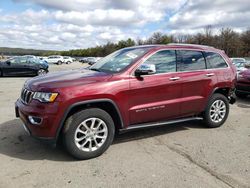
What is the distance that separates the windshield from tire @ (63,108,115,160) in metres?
0.89

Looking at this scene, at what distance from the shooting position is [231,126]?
6418 mm

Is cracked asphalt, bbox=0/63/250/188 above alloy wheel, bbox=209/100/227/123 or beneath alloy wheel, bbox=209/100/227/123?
beneath

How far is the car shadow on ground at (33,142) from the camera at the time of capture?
14.8 ft

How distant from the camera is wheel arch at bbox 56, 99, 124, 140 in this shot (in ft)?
13.8

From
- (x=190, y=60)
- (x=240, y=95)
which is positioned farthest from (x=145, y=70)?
(x=240, y=95)

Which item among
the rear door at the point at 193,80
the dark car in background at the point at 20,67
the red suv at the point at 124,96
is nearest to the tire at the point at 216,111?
the red suv at the point at 124,96

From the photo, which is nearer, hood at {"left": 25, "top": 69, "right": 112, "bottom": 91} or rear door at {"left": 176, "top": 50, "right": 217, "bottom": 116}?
hood at {"left": 25, "top": 69, "right": 112, "bottom": 91}

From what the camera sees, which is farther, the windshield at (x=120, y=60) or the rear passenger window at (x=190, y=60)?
the rear passenger window at (x=190, y=60)

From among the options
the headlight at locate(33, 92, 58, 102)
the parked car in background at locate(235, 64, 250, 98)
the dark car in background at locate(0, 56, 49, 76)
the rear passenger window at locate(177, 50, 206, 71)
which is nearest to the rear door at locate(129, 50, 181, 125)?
the rear passenger window at locate(177, 50, 206, 71)

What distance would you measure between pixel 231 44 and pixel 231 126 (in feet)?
188

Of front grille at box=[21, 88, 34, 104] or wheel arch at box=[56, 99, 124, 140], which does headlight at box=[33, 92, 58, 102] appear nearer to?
front grille at box=[21, 88, 34, 104]

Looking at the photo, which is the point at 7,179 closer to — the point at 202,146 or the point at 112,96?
the point at 112,96

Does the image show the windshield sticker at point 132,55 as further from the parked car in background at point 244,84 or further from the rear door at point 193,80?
the parked car in background at point 244,84

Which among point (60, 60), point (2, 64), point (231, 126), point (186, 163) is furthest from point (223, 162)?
point (60, 60)
